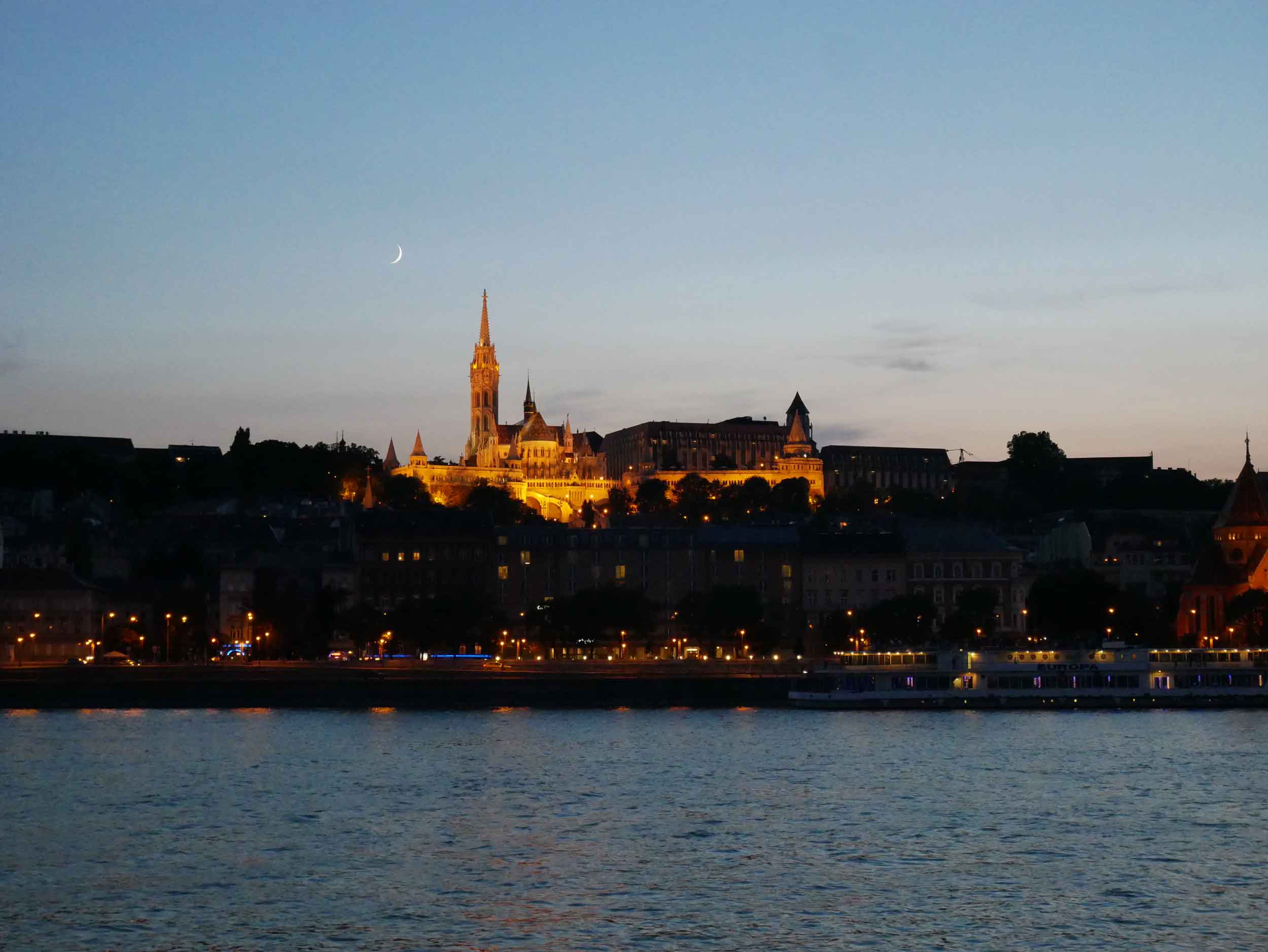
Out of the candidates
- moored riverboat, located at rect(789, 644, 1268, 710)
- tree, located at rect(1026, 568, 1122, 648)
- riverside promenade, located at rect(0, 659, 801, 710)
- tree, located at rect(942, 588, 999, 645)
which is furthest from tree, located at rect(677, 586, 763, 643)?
moored riverboat, located at rect(789, 644, 1268, 710)

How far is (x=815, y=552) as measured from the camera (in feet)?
411

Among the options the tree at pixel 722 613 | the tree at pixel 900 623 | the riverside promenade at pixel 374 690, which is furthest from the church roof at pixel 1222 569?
the riverside promenade at pixel 374 690

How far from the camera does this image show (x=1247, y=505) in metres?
130

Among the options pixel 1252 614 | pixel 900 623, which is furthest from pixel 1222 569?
pixel 900 623

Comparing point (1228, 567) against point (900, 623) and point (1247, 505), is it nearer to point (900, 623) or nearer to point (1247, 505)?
point (1247, 505)

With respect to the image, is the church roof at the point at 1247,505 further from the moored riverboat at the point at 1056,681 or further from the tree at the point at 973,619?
the moored riverboat at the point at 1056,681

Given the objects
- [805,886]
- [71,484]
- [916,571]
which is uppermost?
[71,484]

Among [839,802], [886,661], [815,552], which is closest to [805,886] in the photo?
[839,802]

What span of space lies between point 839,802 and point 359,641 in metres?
66.6

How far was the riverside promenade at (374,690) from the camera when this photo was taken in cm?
9238

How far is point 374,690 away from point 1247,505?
6498cm

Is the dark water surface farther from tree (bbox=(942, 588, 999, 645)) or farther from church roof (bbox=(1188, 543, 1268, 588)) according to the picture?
church roof (bbox=(1188, 543, 1268, 588))

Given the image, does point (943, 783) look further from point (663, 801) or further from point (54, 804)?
point (54, 804)

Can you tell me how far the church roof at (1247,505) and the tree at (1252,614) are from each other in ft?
48.5
